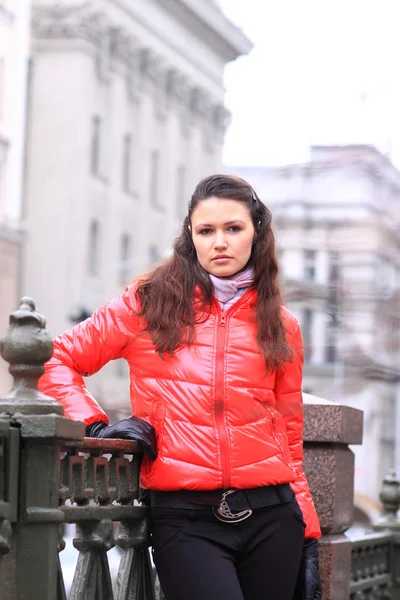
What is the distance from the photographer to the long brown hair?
4.95 metres

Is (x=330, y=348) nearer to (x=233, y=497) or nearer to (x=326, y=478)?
(x=326, y=478)

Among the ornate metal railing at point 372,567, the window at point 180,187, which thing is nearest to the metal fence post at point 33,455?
the ornate metal railing at point 372,567

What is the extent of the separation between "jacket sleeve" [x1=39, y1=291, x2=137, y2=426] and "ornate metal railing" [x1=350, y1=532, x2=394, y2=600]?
2976mm

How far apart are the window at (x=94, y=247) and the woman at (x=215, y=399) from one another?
51.8 metres

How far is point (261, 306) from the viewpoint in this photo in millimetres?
5043

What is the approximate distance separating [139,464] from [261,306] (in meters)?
0.61

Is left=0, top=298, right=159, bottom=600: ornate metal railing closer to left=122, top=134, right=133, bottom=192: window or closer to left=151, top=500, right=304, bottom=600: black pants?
left=151, top=500, right=304, bottom=600: black pants

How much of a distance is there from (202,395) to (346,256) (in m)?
66.5

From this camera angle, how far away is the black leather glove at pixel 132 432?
4.79 m

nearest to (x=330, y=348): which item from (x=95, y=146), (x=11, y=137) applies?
(x=95, y=146)

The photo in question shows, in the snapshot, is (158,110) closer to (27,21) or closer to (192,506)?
(27,21)

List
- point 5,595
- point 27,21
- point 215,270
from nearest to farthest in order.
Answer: point 5,595 → point 215,270 → point 27,21

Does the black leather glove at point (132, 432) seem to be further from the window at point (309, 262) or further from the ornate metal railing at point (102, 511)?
the window at point (309, 262)

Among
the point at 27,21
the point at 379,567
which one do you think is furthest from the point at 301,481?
the point at 27,21
